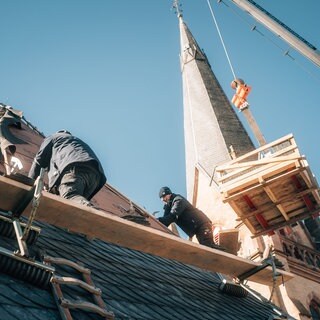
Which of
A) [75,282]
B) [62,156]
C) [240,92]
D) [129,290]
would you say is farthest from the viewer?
[240,92]

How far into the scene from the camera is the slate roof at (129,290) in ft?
9.91

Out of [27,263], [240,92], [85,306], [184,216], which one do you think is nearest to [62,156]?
[27,263]

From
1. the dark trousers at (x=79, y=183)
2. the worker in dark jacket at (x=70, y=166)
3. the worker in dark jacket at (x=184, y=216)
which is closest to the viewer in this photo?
the dark trousers at (x=79, y=183)

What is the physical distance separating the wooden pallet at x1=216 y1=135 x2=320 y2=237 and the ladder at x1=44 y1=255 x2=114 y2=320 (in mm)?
5169

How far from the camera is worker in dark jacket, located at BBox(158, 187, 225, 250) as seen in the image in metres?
9.09

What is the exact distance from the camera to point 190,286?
572 cm

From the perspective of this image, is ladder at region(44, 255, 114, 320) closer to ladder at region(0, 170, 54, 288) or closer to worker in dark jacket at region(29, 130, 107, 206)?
ladder at region(0, 170, 54, 288)

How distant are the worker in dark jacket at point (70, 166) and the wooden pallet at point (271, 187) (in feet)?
11.8

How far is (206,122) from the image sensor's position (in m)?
31.0

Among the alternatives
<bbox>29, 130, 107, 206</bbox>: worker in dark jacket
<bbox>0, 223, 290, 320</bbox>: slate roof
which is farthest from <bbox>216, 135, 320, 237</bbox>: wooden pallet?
<bbox>29, 130, 107, 206</bbox>: worker in dark jacket

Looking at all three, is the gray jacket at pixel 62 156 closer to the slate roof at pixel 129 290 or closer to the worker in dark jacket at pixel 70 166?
the worker in dark jacket at pixel 70 166

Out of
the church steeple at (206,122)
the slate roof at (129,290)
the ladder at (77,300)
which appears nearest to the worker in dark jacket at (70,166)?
the slate roof at (129,290)

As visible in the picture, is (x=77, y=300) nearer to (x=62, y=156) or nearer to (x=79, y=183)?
(x=79, y=183)

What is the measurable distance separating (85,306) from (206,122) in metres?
28.3
